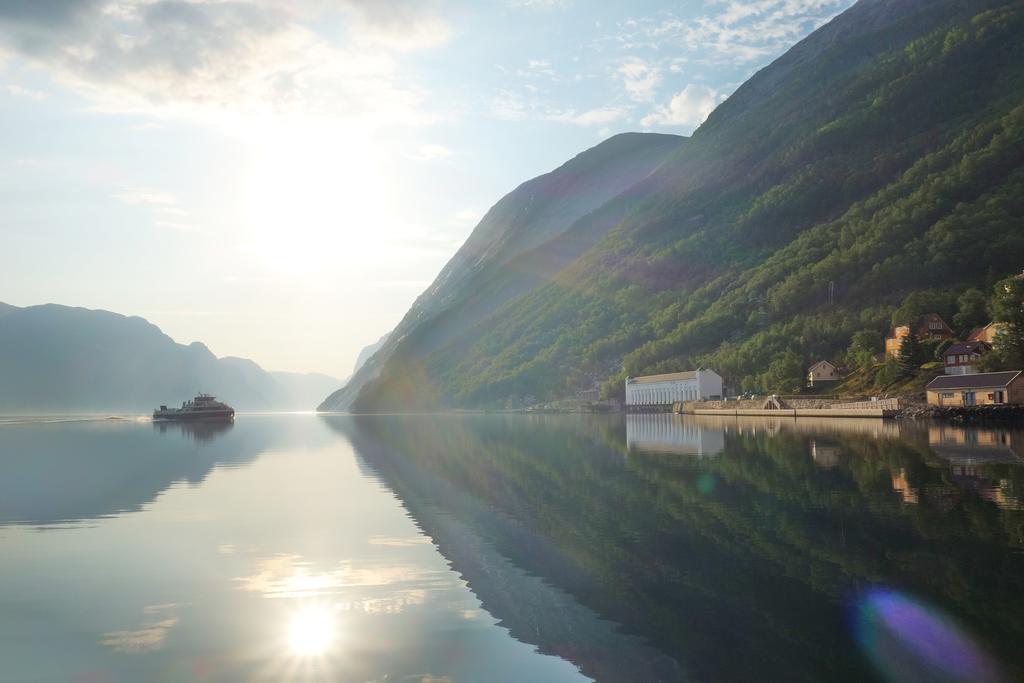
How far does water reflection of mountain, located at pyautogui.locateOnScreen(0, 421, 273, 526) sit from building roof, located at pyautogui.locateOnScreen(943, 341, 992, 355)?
117 metres

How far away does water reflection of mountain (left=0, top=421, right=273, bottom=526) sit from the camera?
38.9 metres

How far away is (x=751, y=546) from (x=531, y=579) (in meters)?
7.45

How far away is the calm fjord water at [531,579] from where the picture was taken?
15.5 m

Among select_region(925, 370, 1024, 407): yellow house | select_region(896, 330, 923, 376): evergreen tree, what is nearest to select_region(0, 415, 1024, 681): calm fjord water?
select_region(925, 370, 1024, 407): yellow house

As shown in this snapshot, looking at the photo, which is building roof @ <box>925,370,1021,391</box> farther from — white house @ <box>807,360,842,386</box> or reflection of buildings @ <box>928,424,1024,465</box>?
white house @ <box>807,360,842,386</box>

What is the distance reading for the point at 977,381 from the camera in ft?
361

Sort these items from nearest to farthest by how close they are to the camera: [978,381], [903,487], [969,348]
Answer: [903,487]
[978,381]
[969,348]

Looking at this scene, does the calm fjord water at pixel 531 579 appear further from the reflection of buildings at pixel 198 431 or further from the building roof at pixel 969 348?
the building roof at pixel 969 348

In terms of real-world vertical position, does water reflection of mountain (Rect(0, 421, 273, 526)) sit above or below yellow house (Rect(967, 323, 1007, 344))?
below

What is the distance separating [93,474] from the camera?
57.7 metres

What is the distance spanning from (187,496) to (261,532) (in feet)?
48.7

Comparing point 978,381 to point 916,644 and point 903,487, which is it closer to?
point 903,487

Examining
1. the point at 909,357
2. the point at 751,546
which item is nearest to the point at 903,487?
the point at 751,546

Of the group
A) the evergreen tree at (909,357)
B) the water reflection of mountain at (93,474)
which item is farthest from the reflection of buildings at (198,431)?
the evergreen tree at (909,357)
